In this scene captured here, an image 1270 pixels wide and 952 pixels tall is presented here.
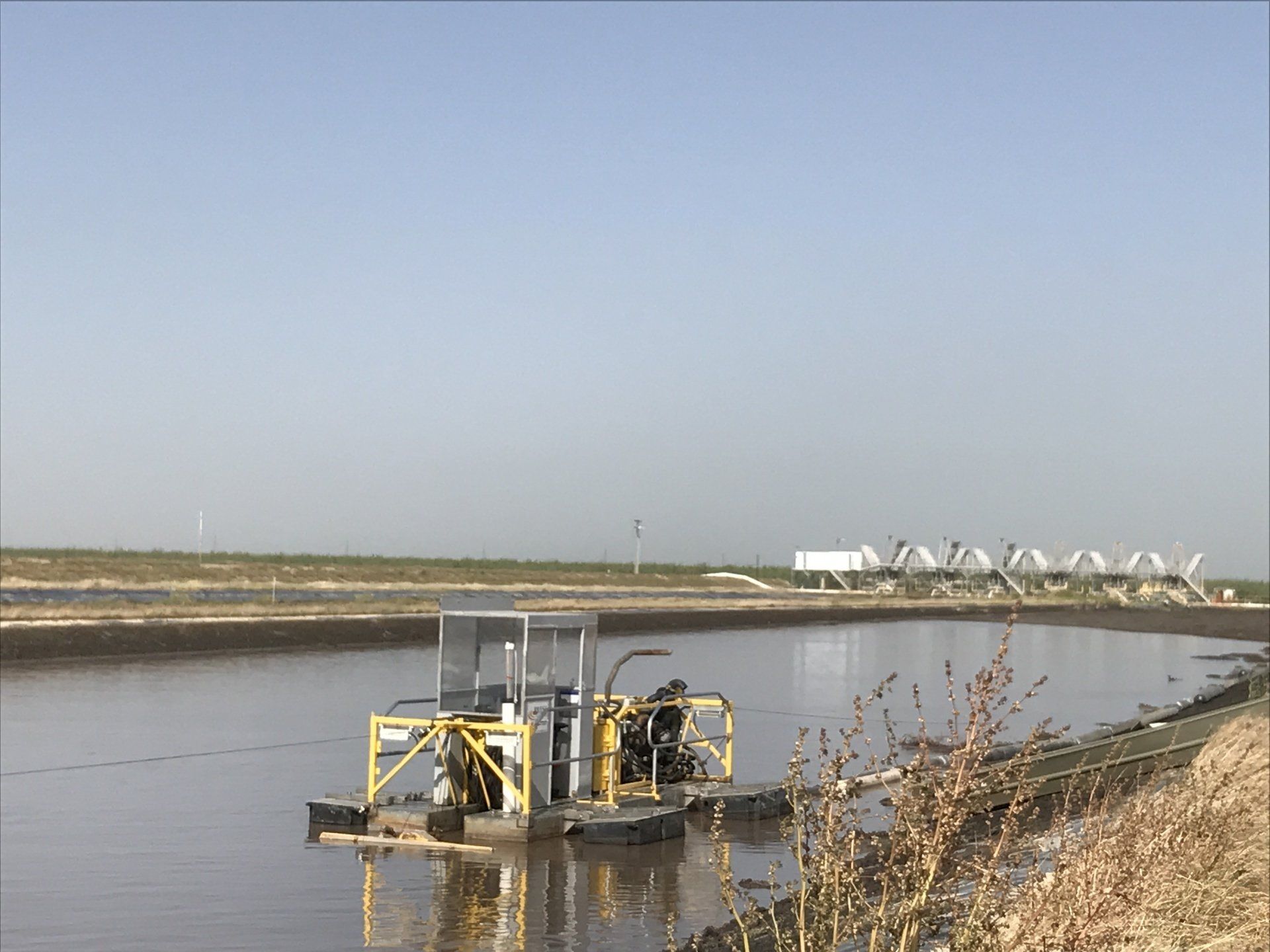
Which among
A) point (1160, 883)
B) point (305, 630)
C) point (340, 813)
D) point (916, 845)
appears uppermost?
point (916, 845)

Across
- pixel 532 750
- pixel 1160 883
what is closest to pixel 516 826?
pixel 532 750

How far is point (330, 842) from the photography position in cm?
1415

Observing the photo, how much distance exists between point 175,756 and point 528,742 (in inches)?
304

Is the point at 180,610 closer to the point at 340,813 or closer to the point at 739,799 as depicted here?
the point at 340,813

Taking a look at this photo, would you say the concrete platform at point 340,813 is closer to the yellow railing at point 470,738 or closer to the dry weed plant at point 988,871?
the yellow railing at point 470,738

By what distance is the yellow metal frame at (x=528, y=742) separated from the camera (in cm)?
1416

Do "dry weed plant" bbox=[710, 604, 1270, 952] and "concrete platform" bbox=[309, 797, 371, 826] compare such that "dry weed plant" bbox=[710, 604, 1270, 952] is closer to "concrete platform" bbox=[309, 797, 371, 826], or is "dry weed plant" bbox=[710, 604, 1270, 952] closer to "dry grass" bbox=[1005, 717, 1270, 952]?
"dry grass" bbox=[1005, 717, 1270, 952]

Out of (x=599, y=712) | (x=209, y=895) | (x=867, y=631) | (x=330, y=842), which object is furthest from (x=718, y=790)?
(x=867, y=631)

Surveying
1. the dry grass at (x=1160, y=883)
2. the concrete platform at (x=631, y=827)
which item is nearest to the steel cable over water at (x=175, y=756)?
the concrete platform at (x=631, y=827)

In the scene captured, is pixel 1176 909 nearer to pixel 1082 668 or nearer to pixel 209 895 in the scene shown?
pixel 209 895

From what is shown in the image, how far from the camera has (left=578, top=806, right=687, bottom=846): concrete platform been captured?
14.1 meters

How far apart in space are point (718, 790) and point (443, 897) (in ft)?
16.6

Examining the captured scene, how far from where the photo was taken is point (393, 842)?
14.0m

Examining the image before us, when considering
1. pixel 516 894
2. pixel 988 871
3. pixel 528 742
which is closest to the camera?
pixel 988 871
